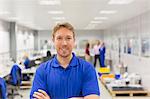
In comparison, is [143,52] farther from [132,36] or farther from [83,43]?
[83,43]

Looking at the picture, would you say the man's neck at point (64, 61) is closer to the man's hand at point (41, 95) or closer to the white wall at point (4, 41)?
the man's hand at point (41, 95)

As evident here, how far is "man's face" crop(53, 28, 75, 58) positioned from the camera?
187 centimetres

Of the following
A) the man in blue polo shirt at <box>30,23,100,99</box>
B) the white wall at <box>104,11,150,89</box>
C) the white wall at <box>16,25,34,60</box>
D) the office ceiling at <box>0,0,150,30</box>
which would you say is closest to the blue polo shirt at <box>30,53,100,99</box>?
the man in blue polo shirt at <box>30,23,100,99</box>

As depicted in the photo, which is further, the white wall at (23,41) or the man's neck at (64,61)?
Answer: the white wall at (23,41)

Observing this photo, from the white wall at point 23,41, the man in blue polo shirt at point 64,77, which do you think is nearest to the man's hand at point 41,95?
the man in blue polo shirt at point 64,77

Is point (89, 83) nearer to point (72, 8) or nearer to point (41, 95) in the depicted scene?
point (41, 95)

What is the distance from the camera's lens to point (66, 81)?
1908mm

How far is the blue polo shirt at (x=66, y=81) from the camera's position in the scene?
6.23ft

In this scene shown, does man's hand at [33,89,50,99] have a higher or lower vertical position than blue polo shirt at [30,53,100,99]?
lower

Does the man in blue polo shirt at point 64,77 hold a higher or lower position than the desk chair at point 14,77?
higher

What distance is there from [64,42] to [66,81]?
0.90 ft

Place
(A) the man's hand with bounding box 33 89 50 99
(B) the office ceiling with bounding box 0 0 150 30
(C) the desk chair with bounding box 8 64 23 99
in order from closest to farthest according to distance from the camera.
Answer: (A) the man's hand with bounding box 33 89 50 99 < (B) the office ceiling with bounding box 0 0 150 30 < (C) the desk chair with bounding box 8 64 23 99

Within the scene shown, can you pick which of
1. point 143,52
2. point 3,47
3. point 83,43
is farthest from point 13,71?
point 83,43

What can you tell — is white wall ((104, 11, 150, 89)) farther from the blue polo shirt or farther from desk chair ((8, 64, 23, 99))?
the blue polo shirt
